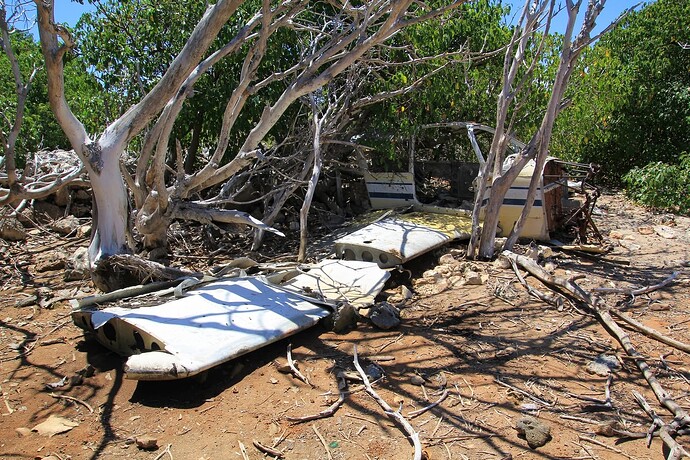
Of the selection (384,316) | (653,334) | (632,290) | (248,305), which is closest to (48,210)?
(248,305)

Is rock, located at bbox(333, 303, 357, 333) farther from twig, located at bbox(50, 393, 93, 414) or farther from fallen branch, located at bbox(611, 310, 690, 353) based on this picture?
fallen branch, located at bbox(611, 310, 690, 353)

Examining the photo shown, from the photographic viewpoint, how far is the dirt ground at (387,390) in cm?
355

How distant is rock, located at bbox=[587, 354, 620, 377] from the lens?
14.4 ft

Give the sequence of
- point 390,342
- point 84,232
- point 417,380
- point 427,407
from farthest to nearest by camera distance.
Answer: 1. point 84,232
2. point 390,342
3. point 417,380
4. point 427,407

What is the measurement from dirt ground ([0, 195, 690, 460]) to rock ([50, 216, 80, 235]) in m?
3.53

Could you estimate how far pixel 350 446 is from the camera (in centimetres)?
353

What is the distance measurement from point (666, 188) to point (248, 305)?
977 cm

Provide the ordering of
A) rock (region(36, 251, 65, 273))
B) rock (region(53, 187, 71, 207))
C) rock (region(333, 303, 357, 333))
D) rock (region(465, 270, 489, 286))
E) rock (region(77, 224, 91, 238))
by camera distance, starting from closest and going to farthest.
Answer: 1. rock (region(333, 303, 357, 333))
2. rock (region(465, 270, 489, 286))
3. rock (region(36, 251, 65, 273))
4. rock (region(77, 224, 91, 238))
5. rock (region(53, 187, 71, 207))

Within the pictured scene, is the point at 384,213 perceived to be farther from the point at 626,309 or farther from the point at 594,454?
the point at 594,454

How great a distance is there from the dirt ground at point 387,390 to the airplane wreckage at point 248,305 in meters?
0.27

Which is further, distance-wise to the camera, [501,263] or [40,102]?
[40,102]

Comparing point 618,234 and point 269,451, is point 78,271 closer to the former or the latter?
point 269,451

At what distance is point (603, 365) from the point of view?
446cm

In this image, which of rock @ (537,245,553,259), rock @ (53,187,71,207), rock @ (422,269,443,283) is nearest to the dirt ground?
rock @ (422,269,443,283)
